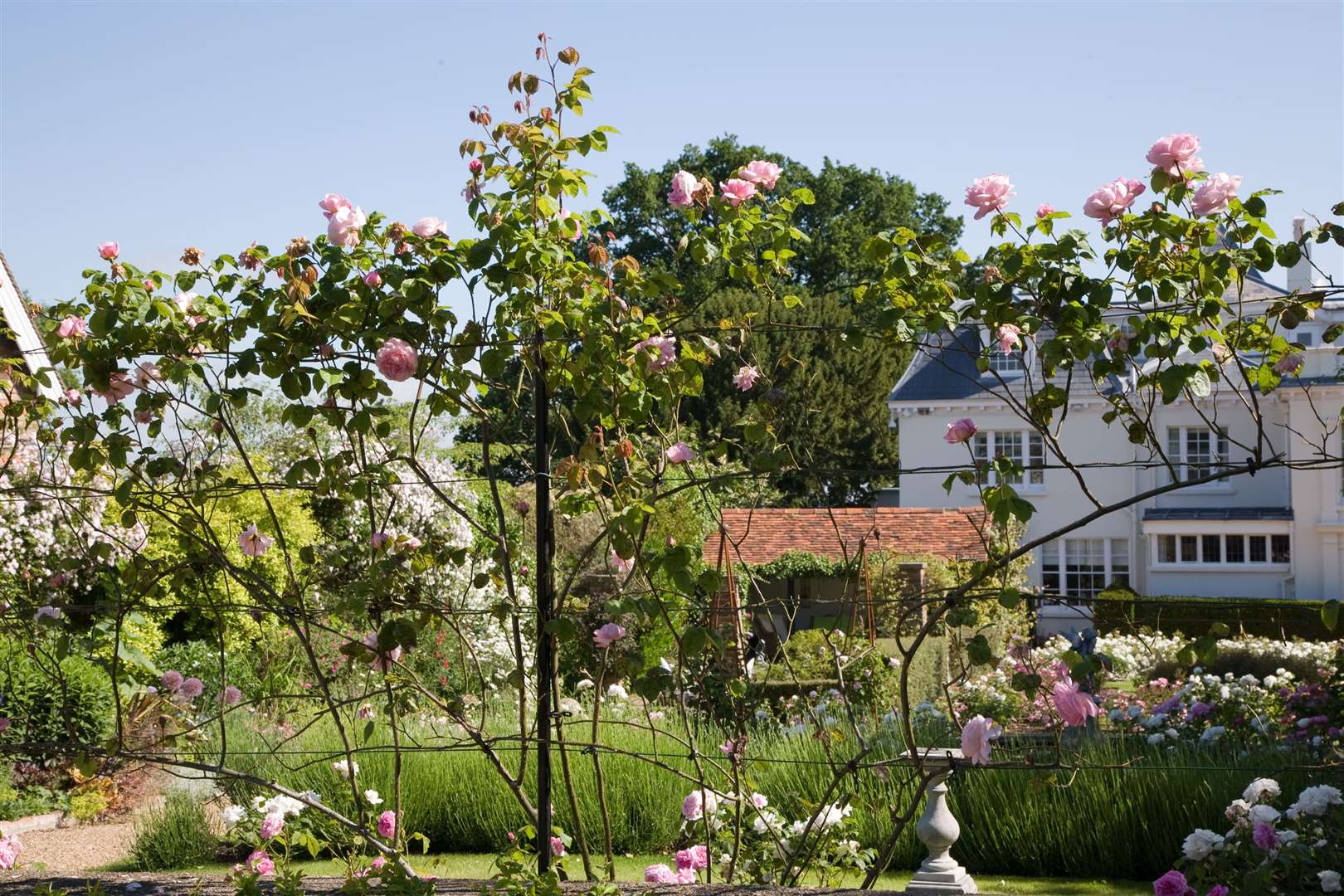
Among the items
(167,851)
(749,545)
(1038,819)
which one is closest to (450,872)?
(167,851)

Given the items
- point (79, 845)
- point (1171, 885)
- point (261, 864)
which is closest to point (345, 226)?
point (261, 864)

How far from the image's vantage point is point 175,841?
5.90 m

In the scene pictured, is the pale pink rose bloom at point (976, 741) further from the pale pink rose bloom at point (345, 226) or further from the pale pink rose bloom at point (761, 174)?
the pale pink rose bloom at point (345, 226)

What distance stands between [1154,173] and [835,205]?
33.4 metres

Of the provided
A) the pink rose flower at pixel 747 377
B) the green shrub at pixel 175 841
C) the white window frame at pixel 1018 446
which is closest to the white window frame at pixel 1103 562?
the white window frame at pixel 1018 446

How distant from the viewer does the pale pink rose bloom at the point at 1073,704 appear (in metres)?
2.78

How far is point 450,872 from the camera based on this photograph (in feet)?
17.9

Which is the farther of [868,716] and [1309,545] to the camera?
[1309,545]

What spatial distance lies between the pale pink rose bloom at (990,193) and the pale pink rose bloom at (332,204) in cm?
157

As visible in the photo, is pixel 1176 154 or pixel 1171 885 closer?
pixel 1176 154

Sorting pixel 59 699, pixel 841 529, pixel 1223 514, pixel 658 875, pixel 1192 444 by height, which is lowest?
pixel 658 875

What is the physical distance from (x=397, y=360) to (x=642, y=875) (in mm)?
3353

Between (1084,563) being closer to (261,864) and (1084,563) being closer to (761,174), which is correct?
(261,864)

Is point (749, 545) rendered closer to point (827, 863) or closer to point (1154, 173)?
point (827, 863)
